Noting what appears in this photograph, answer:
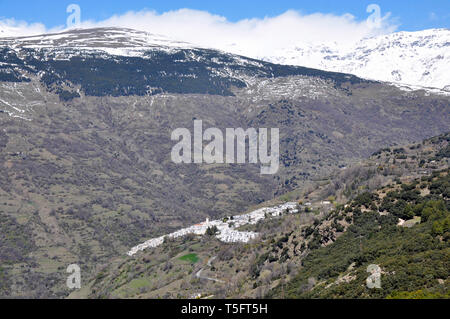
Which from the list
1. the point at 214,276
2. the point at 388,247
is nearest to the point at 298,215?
the point at 214,276

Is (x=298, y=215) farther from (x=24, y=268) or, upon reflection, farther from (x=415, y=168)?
(x=24, y=268)

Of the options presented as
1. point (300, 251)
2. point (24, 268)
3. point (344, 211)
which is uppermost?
point (344, 211)

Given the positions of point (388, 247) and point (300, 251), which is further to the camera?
point (300, 251)
